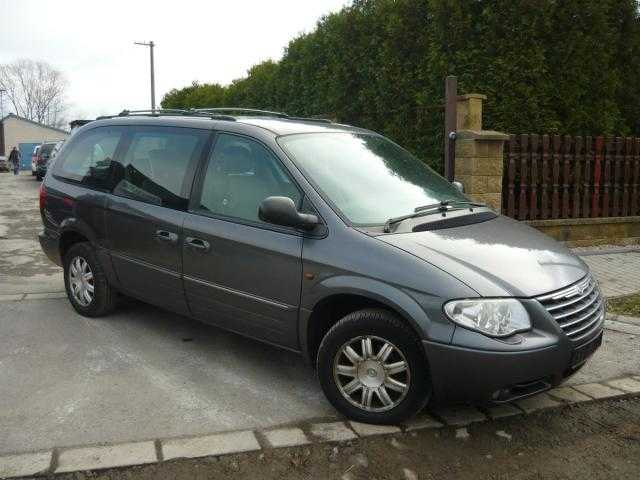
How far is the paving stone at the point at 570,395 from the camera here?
4.08 meters

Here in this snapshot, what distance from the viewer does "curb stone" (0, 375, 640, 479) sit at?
3.21 meters

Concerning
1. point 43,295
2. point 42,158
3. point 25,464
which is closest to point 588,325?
point 25,464

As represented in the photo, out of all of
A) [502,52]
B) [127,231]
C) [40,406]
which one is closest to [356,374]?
[40,406]

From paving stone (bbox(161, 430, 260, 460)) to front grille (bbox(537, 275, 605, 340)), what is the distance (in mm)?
1749

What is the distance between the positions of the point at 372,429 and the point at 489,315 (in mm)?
946

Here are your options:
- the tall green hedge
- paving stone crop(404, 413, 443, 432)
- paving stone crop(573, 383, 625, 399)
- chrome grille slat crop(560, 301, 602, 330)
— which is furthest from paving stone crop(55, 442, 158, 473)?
the tall green hedge

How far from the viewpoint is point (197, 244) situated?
4.43 metres

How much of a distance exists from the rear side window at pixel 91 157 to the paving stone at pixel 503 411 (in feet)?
11.6

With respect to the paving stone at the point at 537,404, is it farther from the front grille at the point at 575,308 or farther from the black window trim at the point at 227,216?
the black window trim at the point at 227,216

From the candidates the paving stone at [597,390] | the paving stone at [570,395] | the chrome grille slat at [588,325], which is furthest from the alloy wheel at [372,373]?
the paving stone at [597,390]

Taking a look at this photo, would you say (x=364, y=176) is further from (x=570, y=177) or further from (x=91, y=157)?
(x=570, y=177)

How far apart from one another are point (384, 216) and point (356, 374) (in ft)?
3.25

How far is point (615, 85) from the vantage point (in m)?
9.86

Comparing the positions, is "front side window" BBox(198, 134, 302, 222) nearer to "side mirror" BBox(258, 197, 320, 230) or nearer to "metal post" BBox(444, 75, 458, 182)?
"side mirror" BBox(258, 197, 320, 230)
